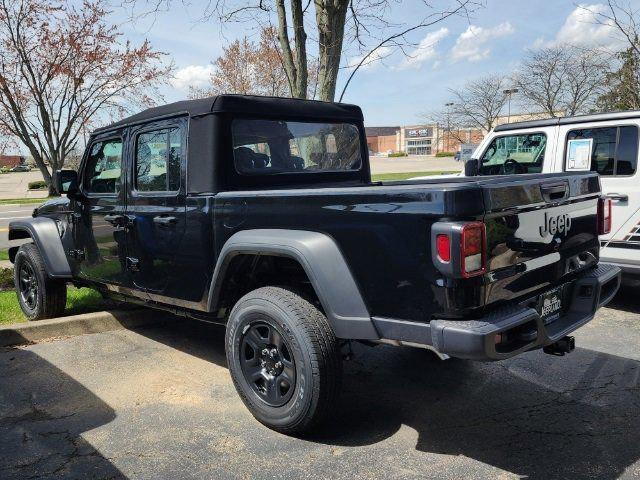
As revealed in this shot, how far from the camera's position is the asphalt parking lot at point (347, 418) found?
9.36 ft

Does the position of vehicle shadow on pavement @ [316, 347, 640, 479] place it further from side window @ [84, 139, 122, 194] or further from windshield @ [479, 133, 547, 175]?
windshield @ [479, 133, 547, 175]

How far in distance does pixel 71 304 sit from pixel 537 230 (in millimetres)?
4782

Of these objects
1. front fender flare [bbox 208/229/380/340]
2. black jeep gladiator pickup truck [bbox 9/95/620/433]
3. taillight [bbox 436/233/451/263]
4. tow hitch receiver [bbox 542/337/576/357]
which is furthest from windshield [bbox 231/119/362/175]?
tow hitch receiver [bbox 542/337/576/357]

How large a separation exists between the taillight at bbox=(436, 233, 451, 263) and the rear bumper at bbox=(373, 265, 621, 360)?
302mm

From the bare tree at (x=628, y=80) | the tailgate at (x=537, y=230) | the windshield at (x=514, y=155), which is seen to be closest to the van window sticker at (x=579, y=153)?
the windshield at (x=514, y=155)

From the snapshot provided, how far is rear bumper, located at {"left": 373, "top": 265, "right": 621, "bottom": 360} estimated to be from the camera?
8.03 ft

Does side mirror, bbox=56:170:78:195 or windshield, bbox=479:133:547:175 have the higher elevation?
windshield, bbox=479:133:547:175

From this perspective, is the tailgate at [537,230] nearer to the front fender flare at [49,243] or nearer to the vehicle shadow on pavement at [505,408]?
the vehicle shadow on pavement at [505,408]

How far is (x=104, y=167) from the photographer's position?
15.5ft

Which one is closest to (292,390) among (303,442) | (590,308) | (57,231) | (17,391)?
(303,442)

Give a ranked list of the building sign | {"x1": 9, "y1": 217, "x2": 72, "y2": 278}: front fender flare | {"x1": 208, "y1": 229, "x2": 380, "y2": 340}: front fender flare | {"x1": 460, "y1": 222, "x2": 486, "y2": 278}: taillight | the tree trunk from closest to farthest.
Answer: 1. {"x1": 460, "y1": 222, "x2": 486, "y2": 278}: taillight
2. {"x1": 208, "y1": 229, "x2": 380, "y2": 340}: front fender flare
3. {"x1": 9, "y1": 217, "x2": 72, "y2": 278}: front fender flare
4. the tree trunk
5. the building sign

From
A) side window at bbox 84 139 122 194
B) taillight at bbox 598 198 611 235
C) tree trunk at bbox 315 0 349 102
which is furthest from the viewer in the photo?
Result: tree trunk at bbox 315 0 349 102

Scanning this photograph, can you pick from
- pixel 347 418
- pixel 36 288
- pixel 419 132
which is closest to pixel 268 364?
pixel 347 418

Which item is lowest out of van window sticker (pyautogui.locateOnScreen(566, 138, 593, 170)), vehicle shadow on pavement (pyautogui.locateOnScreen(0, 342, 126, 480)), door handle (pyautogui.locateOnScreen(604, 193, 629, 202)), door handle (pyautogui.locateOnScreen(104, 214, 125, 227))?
vehicle shadow on pavement (pyautogui.locateOnScreen(0, 342, 126, 480))
